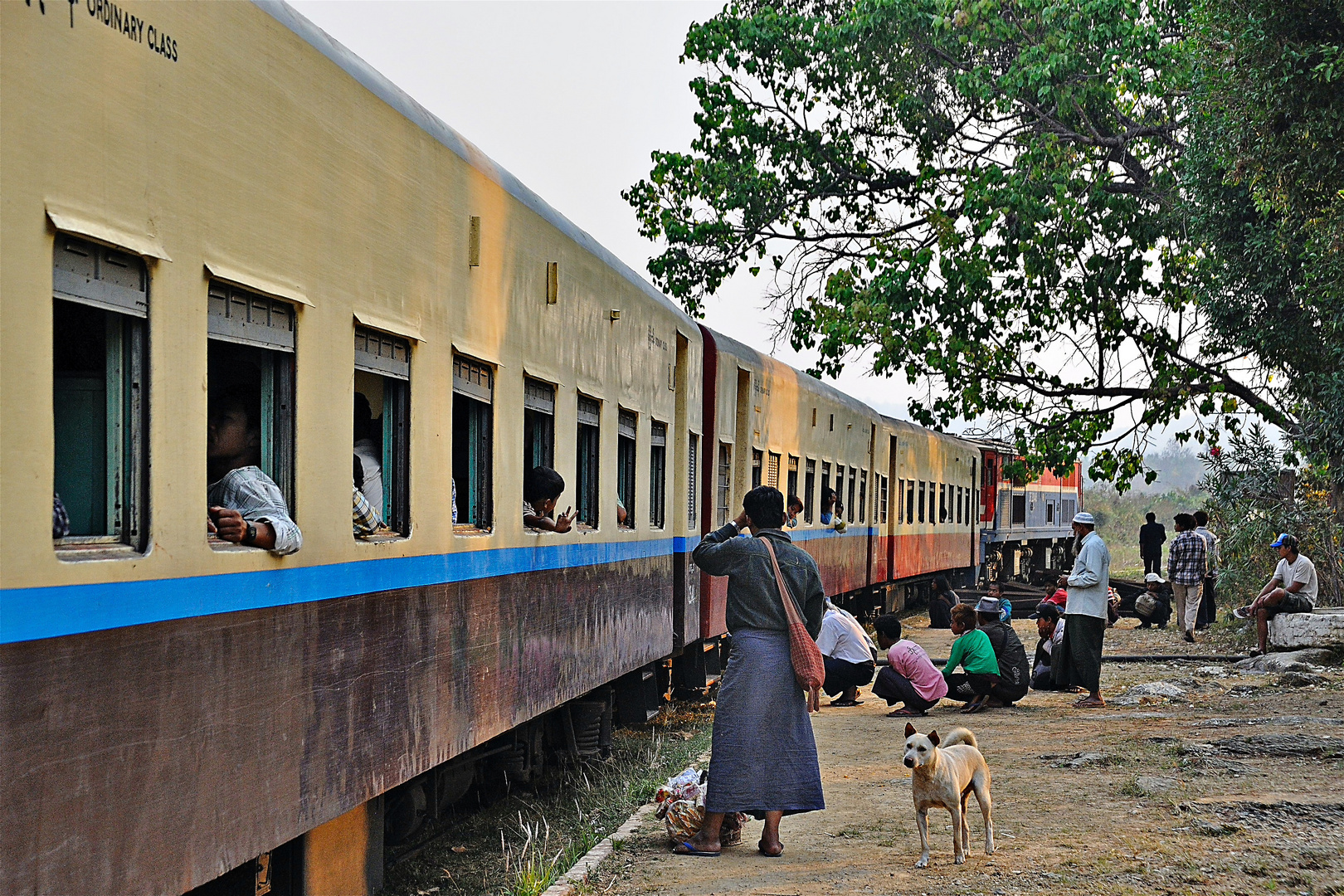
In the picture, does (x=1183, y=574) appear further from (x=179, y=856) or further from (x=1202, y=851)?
(x=179, y=856)

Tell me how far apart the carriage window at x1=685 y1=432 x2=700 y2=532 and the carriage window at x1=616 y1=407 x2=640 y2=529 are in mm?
1788

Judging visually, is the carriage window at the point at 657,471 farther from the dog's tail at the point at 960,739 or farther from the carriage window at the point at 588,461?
the dog's tail at the point at 960,739

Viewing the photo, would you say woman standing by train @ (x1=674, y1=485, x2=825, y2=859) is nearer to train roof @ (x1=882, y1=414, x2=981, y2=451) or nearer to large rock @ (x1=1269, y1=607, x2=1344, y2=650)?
large rock @ (x1=1269, y1=607, x2=1344, y2=650)

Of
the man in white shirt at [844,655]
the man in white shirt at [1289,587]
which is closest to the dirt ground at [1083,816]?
the man in white shirt at [844,655]

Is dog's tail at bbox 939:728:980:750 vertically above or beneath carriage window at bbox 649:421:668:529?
beneath

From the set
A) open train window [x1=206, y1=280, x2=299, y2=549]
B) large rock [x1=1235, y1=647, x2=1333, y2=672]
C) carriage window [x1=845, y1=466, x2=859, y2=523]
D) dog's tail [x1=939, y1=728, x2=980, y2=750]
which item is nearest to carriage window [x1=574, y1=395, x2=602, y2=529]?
dog's tail [x1=939, y1=728, x2=980, y2=750]

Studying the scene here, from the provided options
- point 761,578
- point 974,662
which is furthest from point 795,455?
point 761,578

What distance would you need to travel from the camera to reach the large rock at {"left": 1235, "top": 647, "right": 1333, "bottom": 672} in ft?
47.8

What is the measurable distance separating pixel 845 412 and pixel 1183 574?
4.90 meters

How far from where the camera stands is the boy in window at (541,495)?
7468 millimetres

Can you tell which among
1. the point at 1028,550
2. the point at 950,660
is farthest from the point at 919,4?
the point at 1028,550

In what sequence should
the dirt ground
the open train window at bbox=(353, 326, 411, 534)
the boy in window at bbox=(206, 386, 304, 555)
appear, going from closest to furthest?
the boy in window at bbox=(206, 386, 304, 555), the open train window at bbox=(353, 326, 411, 534), the dirt ground

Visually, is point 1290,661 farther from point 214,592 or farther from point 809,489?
point 214,592

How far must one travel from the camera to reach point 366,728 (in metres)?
5.07
